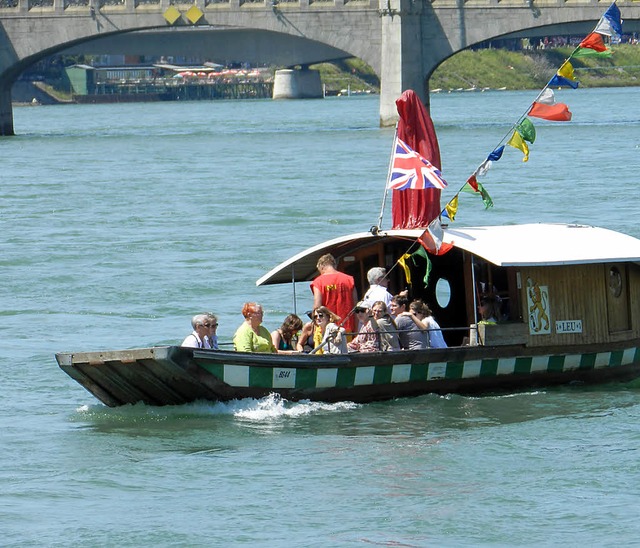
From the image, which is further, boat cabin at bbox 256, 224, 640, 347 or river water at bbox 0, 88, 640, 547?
boat cabin at bbox 256, 224, 640, 347

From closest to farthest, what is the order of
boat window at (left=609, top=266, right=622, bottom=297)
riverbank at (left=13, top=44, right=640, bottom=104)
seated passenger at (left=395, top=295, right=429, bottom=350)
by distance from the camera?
seated passenger at (left=395, top=295, right=429, bottom=350)
boat window at (left=609, top=266, right=622, bottom=297)
riverbank at (left=13, top=44, right=640, bottom=104)

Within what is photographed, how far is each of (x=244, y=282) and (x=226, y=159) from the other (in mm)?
31275

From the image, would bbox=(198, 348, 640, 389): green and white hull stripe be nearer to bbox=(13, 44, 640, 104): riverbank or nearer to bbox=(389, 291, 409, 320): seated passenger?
bbox=(389, 291, 409, 320): seated passenger

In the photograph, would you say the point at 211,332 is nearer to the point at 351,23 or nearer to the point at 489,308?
the point at 489,308

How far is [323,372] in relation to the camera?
55.8 feet

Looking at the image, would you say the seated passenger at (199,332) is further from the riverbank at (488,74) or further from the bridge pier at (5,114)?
the riverbank at (488,74)

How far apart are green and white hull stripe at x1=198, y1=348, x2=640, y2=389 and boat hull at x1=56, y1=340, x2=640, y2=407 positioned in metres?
0.01

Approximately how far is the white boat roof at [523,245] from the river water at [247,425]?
64.5 inches

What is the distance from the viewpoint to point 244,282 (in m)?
28.5

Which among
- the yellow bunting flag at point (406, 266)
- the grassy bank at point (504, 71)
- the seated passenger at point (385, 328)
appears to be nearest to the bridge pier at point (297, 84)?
the grassy bank at point (504, 71)

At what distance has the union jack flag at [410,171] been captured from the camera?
1878cm

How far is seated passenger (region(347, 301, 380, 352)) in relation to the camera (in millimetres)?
17234

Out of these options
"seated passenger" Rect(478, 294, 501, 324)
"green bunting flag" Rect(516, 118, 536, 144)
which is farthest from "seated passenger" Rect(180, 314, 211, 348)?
"green bunting flag" Rect(516, 118, 536, 144)

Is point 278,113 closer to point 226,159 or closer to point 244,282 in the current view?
point 226,159
